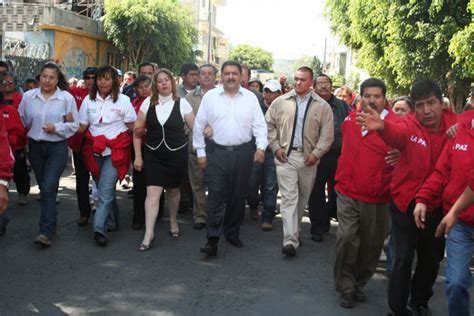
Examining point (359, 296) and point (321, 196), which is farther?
point (321, 196)

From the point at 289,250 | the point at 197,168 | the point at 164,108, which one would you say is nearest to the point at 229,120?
the point at 164,108

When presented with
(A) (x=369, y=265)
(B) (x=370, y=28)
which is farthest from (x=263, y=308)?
(B) (x=370, y=28)

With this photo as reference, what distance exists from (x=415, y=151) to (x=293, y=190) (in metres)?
2.27

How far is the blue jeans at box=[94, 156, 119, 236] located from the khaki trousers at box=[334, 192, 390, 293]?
2.73 meters

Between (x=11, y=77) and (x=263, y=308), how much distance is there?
5316 millimetres

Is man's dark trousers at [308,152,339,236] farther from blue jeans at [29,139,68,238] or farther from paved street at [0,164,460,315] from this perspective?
blue jeans at [29,139,68,238]

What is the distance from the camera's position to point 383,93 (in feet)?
16.0

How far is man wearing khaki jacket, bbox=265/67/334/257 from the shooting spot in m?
Answer: 6.36

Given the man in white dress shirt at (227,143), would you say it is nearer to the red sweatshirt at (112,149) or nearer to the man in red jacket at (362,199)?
the red sweatshirt at (112,149)

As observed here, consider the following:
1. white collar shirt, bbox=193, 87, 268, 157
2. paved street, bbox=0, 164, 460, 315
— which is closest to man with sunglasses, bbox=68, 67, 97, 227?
paved street, bbox=0, 164, 460, 315

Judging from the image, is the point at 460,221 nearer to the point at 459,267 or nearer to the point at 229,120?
the point at 459,267

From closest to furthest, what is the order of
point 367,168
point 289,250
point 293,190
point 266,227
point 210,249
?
point 367,168, point 210,249, point 289,250, point 293,190, point 266,227

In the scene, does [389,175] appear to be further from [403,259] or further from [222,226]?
[222,226]

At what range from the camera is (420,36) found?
46.7ft
